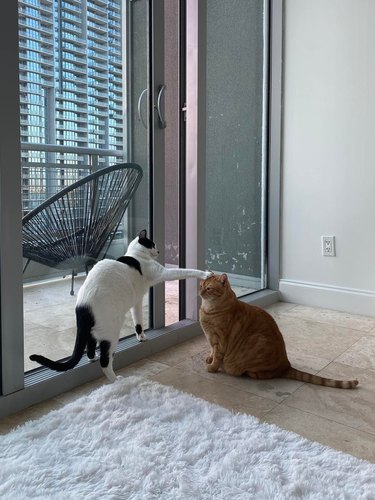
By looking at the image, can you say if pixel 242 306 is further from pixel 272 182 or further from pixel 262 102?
pixel 262 102

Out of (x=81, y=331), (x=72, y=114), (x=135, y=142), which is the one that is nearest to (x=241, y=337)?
(x=81, y=331)

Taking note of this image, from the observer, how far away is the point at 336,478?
120 cm

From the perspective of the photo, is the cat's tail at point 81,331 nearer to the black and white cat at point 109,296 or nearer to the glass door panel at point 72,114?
the black and white cat at point 109,296

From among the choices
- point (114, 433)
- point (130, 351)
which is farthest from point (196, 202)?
point (114, 433)

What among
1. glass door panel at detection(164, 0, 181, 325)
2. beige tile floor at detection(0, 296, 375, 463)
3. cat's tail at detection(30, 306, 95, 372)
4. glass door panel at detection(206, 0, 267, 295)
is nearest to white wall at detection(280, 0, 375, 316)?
glass door panel at detection(206, 0, 267, 295)

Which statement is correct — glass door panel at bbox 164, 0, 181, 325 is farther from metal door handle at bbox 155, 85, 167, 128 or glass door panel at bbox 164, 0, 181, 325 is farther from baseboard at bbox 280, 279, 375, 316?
baseboard at bbox 280, 279, 375, 316

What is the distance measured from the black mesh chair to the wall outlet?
1338 millimetres

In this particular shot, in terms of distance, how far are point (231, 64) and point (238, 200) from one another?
0.80 meters

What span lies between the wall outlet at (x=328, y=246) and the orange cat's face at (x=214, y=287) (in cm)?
125

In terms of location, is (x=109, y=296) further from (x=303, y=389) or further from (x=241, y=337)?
(x=303, y=389)

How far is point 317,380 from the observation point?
1815mm

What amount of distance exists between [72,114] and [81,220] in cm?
42

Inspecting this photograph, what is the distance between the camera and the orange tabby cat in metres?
1.84

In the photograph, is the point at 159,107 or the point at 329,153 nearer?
the point at 159,107
